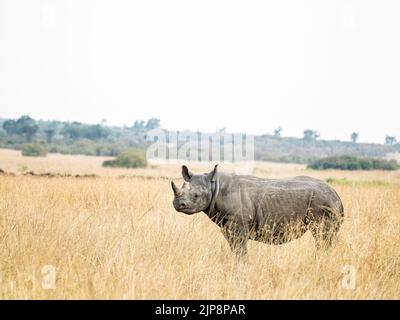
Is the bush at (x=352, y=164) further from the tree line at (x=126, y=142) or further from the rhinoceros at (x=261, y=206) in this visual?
the rhinoceros at (x=261, y=206)

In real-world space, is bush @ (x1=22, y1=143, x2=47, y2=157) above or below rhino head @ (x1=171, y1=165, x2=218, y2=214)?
below

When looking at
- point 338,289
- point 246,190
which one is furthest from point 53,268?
point 338,289

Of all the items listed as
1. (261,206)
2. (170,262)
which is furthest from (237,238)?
(170,262)

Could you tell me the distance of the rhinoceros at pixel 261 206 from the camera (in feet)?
21.3

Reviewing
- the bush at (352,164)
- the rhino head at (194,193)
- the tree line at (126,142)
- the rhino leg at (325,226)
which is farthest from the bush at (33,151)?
the rhino head at (194,193)

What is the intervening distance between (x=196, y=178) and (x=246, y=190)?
641 mm

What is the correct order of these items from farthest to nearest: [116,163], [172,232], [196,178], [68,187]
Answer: [116,163] < [68,187] < [172,232] < [196,178]

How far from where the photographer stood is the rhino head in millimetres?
6309

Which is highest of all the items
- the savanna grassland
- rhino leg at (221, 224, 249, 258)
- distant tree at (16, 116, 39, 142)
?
distant tree at (16, 116, 39, 142)

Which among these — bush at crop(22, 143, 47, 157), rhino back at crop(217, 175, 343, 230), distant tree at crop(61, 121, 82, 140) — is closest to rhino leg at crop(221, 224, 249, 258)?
rhino back at crop(217, 175, 343, 230)

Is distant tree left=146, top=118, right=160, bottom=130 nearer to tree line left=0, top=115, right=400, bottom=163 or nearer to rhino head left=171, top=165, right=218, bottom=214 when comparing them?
tree line left=0, top=115, right=400, bottom=163
